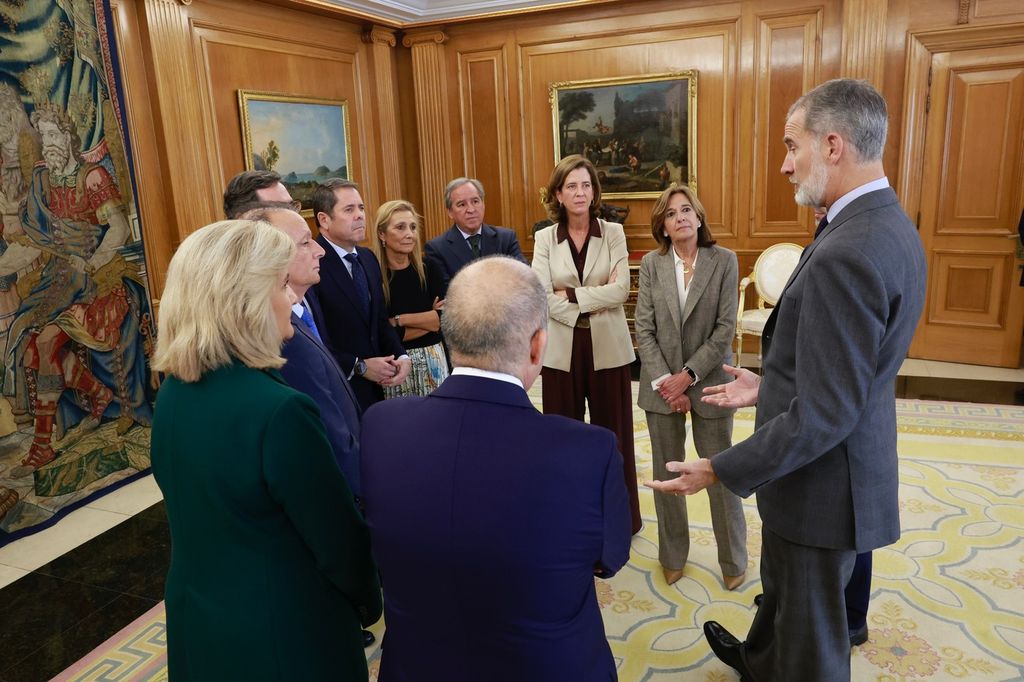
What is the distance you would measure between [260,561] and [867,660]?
2.48 m

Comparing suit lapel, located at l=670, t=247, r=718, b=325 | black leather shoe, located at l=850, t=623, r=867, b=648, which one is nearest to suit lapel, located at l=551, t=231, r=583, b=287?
suit lapel, located at l=670, t=247, r=718, b=325

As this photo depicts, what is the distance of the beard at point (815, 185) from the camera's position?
1942 mm

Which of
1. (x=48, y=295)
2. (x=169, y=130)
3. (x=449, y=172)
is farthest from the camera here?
(x=449, y=172)

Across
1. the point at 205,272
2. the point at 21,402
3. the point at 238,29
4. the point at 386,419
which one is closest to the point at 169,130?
the point at 238,29

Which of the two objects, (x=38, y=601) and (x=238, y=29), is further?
(x=238, y=29)

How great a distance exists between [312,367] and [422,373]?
5.30 ft

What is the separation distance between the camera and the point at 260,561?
1.60 m

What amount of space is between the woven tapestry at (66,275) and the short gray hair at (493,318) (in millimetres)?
4024

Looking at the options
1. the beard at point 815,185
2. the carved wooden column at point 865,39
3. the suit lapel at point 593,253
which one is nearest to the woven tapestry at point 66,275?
the suit lapel at point 593,253

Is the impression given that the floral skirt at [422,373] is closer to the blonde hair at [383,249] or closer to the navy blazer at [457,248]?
the blonde hair at [383,249]

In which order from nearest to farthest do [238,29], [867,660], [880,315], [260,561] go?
[260,561]
[880,315]
[867,660]
[238,29]

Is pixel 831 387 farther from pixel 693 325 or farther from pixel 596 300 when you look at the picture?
pixel 596 300

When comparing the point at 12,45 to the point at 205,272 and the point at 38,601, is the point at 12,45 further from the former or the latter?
the point at 205,272

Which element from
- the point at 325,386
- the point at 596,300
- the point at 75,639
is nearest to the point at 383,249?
the point at 596,300
